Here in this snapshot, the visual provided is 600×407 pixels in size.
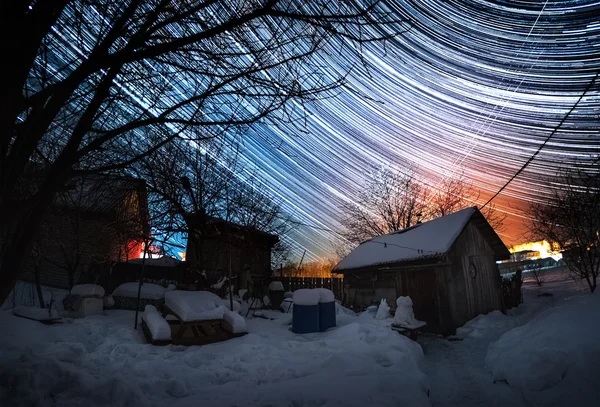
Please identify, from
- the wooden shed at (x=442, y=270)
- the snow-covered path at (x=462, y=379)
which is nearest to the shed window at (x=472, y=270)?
the wooden shed at (x=442, y=270)

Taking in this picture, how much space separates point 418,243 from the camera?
15.0 m

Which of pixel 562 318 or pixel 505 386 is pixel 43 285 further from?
pixel 562 318

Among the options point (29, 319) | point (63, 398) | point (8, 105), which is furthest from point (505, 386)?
point (29, 319)

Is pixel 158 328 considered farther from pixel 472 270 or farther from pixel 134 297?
pixel 472 270

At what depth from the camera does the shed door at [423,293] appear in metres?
13.1

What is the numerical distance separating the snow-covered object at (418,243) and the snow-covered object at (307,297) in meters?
5.63

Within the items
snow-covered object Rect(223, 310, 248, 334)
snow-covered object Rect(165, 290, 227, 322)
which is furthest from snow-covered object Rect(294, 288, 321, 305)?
snow-covered object Rect(165, 290, 227, 322)

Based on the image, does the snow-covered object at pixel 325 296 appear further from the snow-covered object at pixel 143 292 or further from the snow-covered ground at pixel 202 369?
the snow-covered object at pixel 143 292

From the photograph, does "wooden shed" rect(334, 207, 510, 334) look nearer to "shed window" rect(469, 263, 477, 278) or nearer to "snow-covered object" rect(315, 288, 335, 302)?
"shed window" rect(469, 263, 477, 278)

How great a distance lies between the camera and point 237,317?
9516 millimetres

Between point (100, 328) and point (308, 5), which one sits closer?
point (308, 5)

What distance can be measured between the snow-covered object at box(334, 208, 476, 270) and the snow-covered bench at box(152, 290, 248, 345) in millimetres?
8868

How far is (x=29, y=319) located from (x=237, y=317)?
6.23 meters

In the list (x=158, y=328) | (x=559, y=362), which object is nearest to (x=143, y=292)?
(x=158, y=328)
